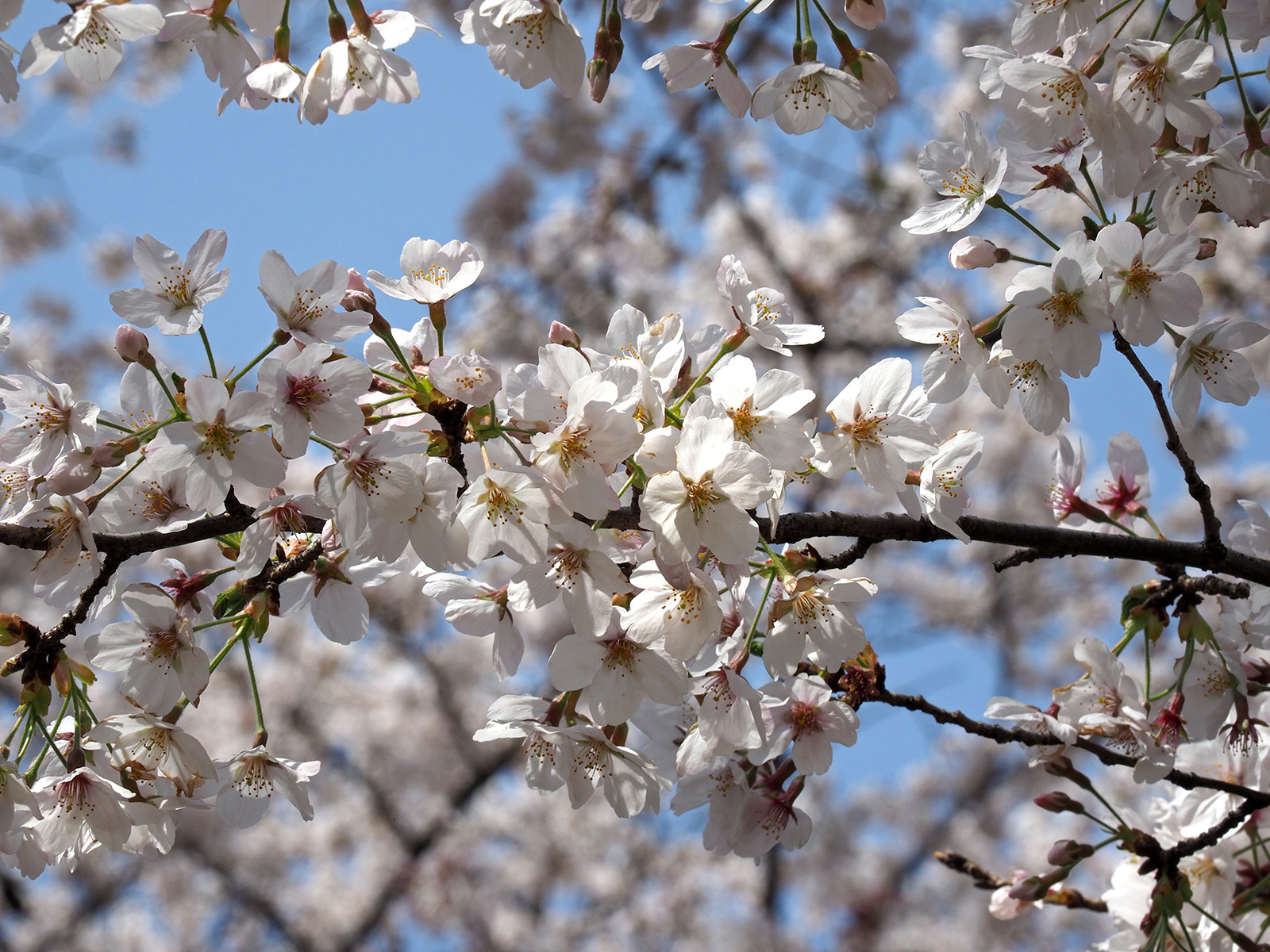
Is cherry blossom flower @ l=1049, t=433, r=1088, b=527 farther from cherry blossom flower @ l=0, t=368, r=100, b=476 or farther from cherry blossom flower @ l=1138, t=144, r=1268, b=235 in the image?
cherry blossom flower @ l=0, t=368, r=100, b=476

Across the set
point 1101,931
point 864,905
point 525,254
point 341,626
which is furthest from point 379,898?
point 341,626

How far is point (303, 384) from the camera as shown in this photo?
4.09ft

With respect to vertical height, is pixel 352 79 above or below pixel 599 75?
below

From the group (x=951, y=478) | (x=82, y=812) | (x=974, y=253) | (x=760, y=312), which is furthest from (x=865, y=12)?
(x=82, y=812)

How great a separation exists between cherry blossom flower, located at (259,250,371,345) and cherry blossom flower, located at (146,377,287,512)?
156 mm

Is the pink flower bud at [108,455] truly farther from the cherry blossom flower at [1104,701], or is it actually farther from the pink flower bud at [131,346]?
the cherry blossom flower at [1104,701]

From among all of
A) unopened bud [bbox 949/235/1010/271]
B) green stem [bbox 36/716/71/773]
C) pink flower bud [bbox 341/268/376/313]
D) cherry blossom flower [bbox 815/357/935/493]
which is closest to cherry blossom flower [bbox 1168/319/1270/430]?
unopened bud [bbox 949/235/1010/271]

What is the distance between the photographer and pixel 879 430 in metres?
1.47

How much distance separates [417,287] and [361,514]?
39cm

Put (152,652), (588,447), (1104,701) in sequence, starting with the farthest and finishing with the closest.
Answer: (1104,701), (152,652), (588,447)

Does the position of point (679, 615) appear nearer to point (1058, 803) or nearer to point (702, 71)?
point (702, 71)

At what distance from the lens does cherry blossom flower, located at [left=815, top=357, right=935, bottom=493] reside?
1.44m

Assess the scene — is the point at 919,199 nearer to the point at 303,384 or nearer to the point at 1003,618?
the point at 1003,618

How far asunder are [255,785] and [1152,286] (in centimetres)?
158
